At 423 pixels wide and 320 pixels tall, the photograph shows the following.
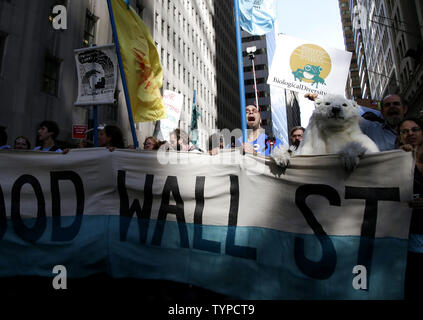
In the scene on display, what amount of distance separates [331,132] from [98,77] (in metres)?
4.43

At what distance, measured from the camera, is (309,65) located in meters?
5.63

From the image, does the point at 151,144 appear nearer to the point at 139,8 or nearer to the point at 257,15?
the point at 257,15

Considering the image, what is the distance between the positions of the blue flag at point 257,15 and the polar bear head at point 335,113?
298 cm

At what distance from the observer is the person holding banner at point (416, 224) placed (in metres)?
2.67

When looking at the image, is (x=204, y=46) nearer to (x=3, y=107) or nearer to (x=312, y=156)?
(x=3, y=107)

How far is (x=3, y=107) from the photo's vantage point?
13.1 metres

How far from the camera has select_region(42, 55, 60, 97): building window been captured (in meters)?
15.8

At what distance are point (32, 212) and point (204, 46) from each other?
52.0 metres

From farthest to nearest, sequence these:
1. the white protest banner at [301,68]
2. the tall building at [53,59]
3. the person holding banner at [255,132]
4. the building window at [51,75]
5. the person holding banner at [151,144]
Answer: the building window at [51,75], the tall building at [53,59], the white protest banner at [301,68], the person holding banner at [151,144], the person holding banner at [255,132]

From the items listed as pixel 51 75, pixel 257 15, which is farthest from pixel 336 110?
pixel 51 75

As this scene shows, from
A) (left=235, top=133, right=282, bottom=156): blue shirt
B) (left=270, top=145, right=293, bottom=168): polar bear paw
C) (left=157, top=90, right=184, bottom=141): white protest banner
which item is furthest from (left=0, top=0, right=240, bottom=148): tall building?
(left=270, top=145, right=293, bottom=168): polar bear paw

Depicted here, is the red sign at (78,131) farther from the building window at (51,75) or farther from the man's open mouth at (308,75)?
the man's open mouth at (308,75)

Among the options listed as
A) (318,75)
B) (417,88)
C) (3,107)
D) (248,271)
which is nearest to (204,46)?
(417,88)

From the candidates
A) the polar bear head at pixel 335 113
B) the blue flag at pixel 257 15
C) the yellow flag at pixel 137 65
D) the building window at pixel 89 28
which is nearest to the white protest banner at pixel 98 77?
the yellow flag at pixel 137 65
